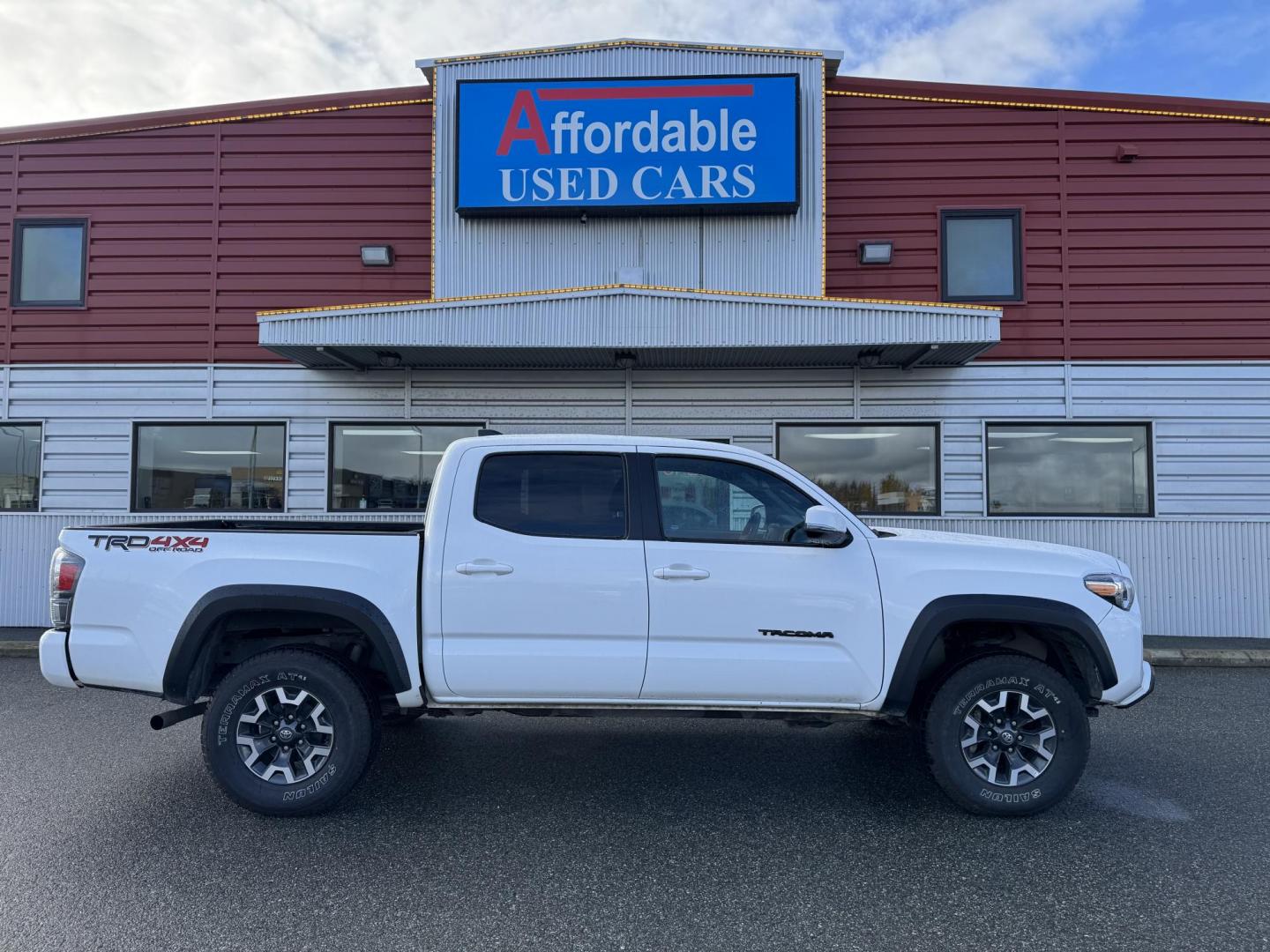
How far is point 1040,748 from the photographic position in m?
4.35

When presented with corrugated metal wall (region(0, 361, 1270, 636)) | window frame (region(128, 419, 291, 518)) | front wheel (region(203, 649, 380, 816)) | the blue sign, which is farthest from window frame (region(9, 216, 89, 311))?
front wheel (region(203, 649, 380, 816))

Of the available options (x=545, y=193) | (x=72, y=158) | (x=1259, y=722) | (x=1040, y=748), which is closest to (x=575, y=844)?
(x=1040, y=748)

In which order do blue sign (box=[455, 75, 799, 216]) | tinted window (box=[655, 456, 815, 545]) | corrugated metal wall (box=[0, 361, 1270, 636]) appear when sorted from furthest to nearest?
blue sign (box=[455, 75, 799, 216]), corrugated metal wall (box=[0, 361, 1270, 636]), tinted window (box=[655, 456, 815, 545])

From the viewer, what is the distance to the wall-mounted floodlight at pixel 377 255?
33.7ft

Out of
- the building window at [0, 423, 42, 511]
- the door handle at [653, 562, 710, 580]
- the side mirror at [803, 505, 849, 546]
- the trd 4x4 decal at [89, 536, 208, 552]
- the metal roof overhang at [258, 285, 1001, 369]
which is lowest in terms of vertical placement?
the door handle at [653, 562, 710, 580]

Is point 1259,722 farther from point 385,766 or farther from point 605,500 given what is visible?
point 385,766

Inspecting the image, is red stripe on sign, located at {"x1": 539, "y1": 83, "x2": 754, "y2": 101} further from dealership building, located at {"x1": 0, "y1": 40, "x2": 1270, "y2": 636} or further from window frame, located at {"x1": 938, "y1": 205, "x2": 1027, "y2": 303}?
window frame, located at {"x1": 938, "y1": 205, "x2": 1027, "y2": 303}

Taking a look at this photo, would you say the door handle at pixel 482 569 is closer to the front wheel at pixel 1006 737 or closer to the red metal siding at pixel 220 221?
the front wheel at pixel 1006 737

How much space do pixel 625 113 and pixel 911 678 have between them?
788cm

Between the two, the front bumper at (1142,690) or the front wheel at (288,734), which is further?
the front bumper at (1142,690)

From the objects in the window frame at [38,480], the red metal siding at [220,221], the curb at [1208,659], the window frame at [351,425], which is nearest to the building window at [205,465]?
the window frame at [351,425]

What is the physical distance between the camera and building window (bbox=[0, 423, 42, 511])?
10.6m

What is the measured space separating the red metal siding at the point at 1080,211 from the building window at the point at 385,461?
5245 millimetres

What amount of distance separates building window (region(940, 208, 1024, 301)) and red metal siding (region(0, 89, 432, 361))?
6.31 meters
